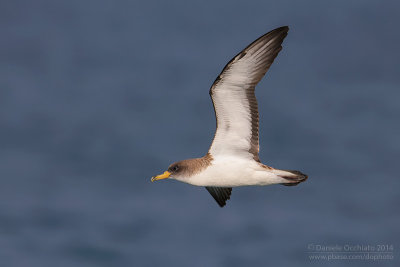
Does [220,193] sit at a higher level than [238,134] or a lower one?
lower

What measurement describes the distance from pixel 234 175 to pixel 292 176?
1865 millimetres

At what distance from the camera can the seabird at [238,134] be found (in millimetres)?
23469

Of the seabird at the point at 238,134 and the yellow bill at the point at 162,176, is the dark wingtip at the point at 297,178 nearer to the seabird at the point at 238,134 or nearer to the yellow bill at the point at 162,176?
the seabird at the point at 238,134

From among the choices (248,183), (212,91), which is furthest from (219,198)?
(212,91)

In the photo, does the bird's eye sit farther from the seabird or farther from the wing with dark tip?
the wing with dark tip

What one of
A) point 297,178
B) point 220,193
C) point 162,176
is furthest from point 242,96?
point 220,193

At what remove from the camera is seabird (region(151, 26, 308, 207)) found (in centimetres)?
2347

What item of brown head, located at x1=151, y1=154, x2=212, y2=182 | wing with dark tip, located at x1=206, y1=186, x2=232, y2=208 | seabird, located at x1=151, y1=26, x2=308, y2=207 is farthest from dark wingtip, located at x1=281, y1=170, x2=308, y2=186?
wing with dark tip, located at x1=206, y1=186, x2=232, y2=208

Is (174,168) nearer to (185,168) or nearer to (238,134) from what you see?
(185,168)

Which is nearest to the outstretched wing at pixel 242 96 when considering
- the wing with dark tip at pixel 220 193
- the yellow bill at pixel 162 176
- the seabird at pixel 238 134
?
the seabird at pixel 238 134

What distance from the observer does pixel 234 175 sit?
79.9 ft

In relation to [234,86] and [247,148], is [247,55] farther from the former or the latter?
[247,148]

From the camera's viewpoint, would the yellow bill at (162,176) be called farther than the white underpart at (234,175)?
Yes

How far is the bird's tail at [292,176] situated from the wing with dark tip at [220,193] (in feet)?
12.4
